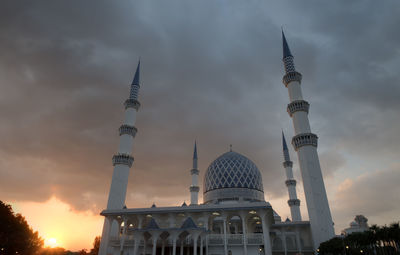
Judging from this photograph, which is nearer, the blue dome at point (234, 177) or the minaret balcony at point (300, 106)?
the minaret balcony at point (300, 106)

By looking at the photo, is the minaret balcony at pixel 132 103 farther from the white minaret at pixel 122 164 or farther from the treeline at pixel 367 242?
the treeline at pixel 367 242

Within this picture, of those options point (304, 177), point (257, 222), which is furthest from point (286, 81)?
point (257, 222)

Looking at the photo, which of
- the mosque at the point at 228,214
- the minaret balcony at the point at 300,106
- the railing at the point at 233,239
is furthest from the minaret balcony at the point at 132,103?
the minaret balcony at the point at 300,106

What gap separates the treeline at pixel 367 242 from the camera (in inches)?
827

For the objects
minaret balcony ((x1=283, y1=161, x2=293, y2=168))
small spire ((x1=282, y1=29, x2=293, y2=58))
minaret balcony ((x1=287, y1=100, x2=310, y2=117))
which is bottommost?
minaret balcony ((x1=283, y1=161, x2=293, y2=168))

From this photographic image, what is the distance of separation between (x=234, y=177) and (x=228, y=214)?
13.6m

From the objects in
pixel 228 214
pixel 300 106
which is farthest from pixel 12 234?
pixel 300 106

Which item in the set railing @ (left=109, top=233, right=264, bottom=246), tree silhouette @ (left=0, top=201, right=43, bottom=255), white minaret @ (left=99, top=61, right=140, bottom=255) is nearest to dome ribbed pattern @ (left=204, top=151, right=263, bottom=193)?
white minaret @ (left=99, top=61, right=140, bottom=255)

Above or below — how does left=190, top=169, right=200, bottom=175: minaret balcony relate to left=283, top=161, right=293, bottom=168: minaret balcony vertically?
above

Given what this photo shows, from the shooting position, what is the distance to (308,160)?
30891 millimetres

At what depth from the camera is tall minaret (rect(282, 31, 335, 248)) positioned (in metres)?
27.8

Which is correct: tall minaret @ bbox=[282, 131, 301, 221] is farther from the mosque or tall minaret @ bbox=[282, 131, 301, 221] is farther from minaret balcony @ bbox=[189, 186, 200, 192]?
minaret balcony @ bbox=[189, 186, 200, 192]

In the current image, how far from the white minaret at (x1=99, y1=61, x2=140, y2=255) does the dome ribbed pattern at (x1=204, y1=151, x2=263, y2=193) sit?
13.4 metres

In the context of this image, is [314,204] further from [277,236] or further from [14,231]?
[14,231]
